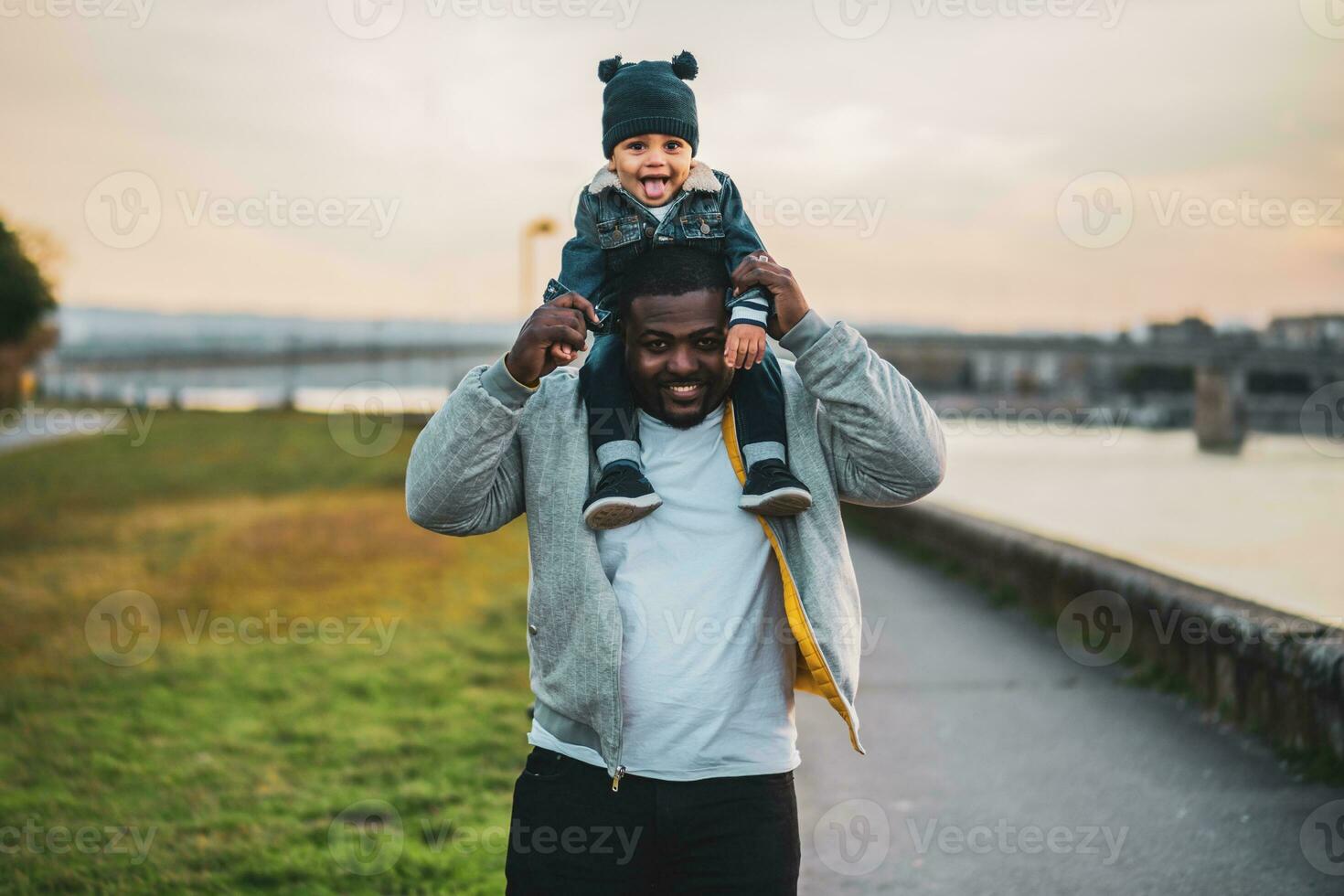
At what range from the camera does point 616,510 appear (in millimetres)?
2367

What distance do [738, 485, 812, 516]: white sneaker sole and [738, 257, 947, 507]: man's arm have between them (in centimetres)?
18

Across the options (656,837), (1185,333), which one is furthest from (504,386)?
(1185,333)

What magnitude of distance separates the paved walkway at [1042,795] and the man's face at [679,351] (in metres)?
2.31

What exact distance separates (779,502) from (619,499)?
0.32 metres

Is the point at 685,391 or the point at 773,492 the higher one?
the point at 685,391

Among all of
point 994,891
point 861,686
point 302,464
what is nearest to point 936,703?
point 861,686

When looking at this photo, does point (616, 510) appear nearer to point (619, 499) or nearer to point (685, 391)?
point (619, 499)

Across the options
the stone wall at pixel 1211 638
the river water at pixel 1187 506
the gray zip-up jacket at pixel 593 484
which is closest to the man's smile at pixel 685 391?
the gray zip-up jacket at pixel 593 484

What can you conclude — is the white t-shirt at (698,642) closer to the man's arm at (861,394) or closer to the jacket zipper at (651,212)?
the man's arm at (861,394)

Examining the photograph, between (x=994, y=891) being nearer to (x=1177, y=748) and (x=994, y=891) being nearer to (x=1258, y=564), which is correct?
(x=1177, y=748)

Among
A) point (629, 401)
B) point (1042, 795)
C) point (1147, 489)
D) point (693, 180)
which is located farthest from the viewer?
point (1147, 489)

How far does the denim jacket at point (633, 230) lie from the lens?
8.61 ft

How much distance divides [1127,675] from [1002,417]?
6144 millimetres

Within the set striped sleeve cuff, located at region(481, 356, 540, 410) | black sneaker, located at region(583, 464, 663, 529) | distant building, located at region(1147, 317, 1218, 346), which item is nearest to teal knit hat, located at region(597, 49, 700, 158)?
striped sleeve cuff, located at region(481, 356, 540, 410)
